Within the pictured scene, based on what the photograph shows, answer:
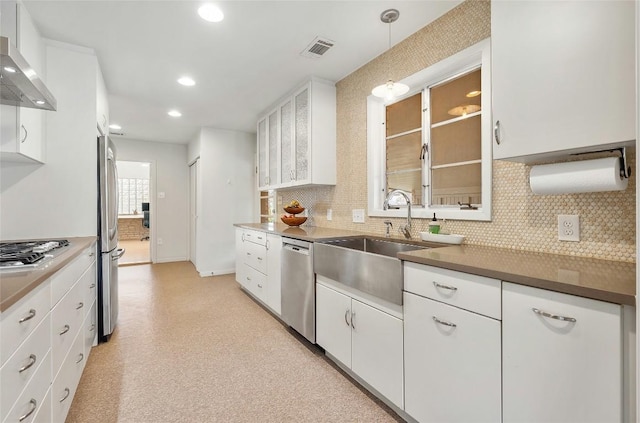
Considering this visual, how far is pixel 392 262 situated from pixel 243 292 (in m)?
2.91

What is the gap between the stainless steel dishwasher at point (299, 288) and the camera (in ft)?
7.66

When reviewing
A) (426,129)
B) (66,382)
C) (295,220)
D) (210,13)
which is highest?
(210,13)

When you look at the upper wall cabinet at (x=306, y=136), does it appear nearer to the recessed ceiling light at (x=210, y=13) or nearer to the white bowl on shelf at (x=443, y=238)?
the recessed ceiling light at (x=210, y=13)

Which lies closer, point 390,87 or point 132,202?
point 390,87

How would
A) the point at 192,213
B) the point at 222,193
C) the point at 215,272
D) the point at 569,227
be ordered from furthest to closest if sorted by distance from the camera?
the point at 192,213
the point at 222,193
the point at 215,272
the point at 569,227

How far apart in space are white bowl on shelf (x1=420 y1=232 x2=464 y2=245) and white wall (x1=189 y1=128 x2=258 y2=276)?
3944mm

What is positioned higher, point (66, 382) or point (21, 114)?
point (21, 114)

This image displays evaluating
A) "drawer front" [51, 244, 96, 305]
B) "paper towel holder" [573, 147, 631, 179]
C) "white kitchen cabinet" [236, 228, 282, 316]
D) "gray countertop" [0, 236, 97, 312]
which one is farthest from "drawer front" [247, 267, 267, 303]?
"paper towel holder" [573, 147, 631, 179]

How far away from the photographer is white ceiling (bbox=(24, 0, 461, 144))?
200cm

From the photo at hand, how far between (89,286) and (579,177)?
9.82ft

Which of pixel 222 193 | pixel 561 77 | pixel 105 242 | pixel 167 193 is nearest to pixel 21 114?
pixel 105 242

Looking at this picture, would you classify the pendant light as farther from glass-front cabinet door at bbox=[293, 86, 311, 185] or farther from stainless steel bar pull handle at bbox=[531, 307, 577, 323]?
stainless steel bar pull handle at bbox=[531, 307, 577, 323]

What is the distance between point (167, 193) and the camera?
242 inches

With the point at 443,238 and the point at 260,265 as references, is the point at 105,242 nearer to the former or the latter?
the point at 260,265
